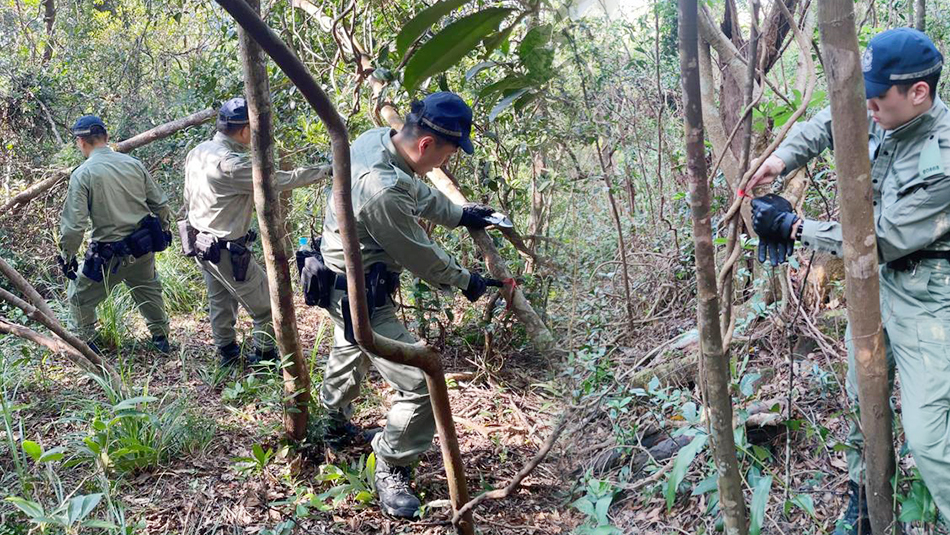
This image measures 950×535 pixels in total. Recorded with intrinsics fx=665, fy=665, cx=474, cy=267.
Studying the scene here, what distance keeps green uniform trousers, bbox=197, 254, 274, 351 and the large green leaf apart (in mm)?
3461

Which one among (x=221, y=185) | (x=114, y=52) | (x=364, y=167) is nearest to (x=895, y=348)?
(x=364, y=167)

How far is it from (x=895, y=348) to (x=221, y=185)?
149 inches

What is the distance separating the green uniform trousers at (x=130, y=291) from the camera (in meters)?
4.90

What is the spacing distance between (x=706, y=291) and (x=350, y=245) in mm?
887

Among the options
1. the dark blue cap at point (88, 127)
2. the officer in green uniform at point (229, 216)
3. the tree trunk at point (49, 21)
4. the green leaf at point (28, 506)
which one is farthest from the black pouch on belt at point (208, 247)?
the tree trunk at point (49, 21)

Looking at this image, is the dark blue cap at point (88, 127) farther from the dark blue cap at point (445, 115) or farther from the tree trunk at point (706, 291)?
the tree trunk at point (706, 291)

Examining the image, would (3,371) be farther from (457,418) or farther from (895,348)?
(895,348)

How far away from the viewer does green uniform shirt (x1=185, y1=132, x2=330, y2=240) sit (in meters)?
4.25

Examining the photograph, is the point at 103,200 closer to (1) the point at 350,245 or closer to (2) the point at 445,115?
(2) the point at 445,115

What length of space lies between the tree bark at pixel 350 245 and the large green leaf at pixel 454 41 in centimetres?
21

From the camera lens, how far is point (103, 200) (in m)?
4.92

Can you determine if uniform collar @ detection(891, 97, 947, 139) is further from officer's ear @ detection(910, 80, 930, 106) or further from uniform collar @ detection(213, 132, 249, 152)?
uniform collar @ detection(213, 132, 249, 152)

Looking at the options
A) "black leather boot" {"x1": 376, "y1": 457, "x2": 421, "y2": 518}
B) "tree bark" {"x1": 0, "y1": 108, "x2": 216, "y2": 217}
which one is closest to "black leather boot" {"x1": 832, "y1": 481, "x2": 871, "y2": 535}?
"black leather boot" {"x1": 376, "y1": 457, "x2": 421, "y2": 518}

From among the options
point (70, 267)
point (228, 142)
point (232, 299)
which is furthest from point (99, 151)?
point (232, 299)
